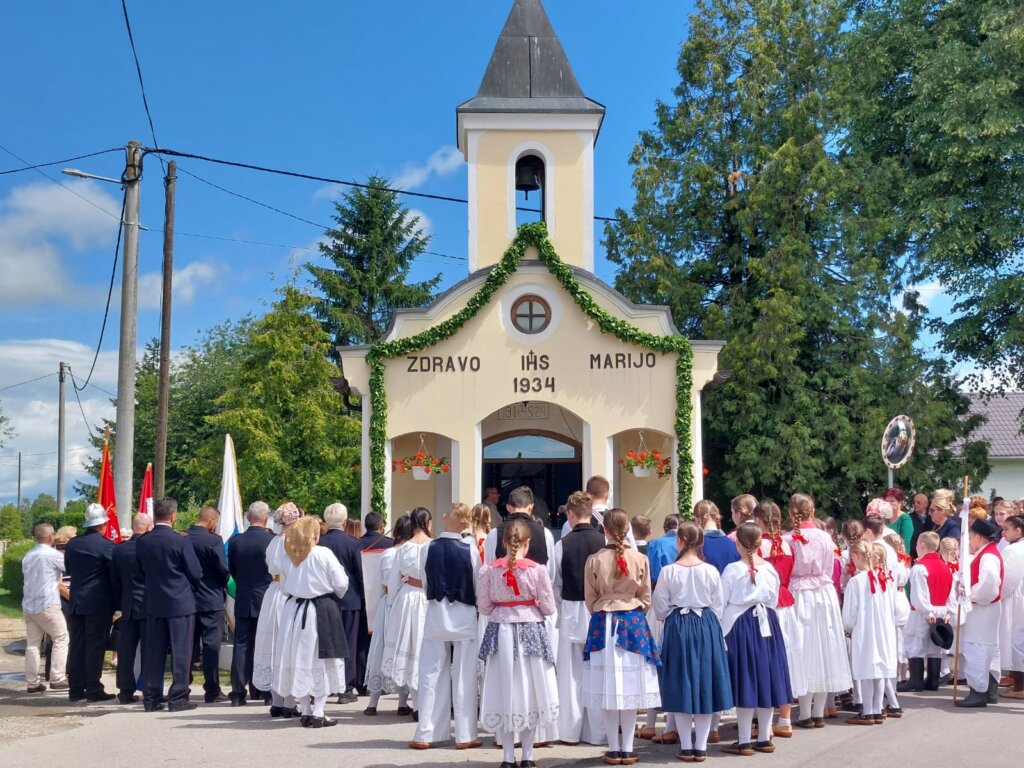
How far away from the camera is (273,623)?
10.7 m

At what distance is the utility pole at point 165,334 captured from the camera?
→ 776 inches

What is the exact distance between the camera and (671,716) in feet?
30.2

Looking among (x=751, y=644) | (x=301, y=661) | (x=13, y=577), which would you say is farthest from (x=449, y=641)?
(x=13, y=577)

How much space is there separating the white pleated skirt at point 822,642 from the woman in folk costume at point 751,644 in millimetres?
871

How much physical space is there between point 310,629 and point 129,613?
267cm

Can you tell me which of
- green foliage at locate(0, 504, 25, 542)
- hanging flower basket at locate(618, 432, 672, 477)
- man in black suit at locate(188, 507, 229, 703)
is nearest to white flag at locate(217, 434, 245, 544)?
man in black suit at locate(188, 507, 229, 703)

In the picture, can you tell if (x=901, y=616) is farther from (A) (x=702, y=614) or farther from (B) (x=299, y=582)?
(B) (x=299, y=582)

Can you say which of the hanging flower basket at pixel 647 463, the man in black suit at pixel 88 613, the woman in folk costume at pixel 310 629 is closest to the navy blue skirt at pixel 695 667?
the woman in folk costume at pixel 310 629

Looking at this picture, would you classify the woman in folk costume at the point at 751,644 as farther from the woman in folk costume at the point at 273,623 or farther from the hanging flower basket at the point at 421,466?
the hanging flower basket at the point at 421,466

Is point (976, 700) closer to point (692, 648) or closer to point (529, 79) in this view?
point (692, 648)

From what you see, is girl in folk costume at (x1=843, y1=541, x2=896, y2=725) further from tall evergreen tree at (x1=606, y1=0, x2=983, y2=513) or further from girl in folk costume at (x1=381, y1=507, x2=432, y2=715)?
tall evergreen tree at (x1=606, y1=0, x2=983, y2=513)

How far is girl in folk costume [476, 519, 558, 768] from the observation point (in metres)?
8.33

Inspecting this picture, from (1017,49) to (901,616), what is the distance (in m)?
16.3

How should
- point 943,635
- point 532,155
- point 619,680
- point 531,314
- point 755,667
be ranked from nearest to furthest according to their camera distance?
point 619,680 < point 755,667 < point 943,635 < point 531,314 < point 532,155
